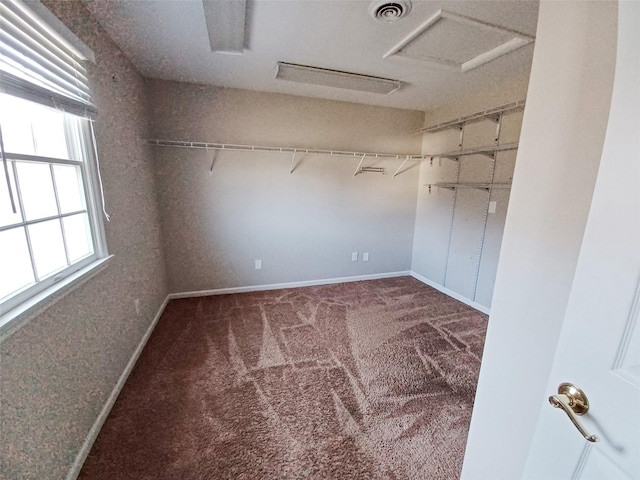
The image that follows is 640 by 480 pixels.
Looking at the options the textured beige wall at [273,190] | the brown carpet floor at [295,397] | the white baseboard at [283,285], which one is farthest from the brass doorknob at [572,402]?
the white baseboard at [283,285]

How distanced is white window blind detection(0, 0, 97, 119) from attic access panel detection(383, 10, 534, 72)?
76.3 inches

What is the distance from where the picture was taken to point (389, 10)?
1.49 meters

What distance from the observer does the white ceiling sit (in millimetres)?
1482

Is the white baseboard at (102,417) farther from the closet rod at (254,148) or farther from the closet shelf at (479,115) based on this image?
the closet shelf at (479,115)

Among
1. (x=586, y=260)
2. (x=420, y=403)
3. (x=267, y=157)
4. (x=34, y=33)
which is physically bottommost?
(x=420, y=403)

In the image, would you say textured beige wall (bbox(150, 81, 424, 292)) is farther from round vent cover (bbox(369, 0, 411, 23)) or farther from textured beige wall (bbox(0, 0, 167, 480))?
round vent cover (bbox(369, 0, 411, 23))

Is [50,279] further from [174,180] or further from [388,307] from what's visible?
[388,307]

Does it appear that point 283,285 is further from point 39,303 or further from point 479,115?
point 479,115

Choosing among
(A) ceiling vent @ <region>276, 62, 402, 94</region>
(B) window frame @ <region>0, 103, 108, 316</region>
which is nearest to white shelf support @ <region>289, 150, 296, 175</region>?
(A) ceiling vent @ <region>276, 62, 402, 94</region>

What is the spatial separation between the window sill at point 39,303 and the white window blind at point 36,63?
764 millimetres

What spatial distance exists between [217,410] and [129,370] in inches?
30.3

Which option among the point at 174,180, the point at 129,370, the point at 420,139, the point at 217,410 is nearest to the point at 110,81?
the point at 174,180

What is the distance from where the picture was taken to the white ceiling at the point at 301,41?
148 cm

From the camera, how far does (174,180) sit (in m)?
2.76
